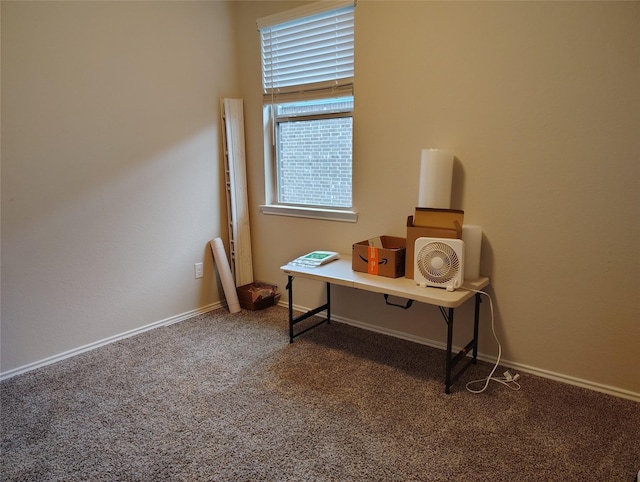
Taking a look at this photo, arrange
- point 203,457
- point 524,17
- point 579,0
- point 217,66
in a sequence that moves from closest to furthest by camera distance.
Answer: point 203,457
point 579,0
point 524,17
point 217,66

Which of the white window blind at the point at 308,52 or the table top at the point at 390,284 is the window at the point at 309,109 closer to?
the white window blind at the point at 308,52

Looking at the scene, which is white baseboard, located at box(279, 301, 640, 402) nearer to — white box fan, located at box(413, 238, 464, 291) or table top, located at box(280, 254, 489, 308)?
table top, located at box(280, 254, 489, 308)

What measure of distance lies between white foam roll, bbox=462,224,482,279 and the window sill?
88cm

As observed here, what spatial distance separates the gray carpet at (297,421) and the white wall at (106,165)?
1.40 feet

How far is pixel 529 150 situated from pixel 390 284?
3.63 ft

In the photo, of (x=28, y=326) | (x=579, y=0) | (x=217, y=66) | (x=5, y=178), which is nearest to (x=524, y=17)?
(x=579, y=0)

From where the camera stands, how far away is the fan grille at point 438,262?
227cm

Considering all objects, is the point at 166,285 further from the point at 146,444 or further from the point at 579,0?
the point at 579,0

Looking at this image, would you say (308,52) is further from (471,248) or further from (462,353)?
(462,353)

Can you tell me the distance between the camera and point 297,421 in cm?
200

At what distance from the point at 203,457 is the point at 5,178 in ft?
6.42

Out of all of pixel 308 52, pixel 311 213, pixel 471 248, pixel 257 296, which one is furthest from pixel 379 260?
pixel 308 52

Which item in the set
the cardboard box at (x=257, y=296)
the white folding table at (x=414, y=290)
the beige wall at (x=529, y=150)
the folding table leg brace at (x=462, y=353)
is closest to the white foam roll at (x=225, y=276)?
the cardboard box at (x=257, y=296)

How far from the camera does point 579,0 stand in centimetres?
206
